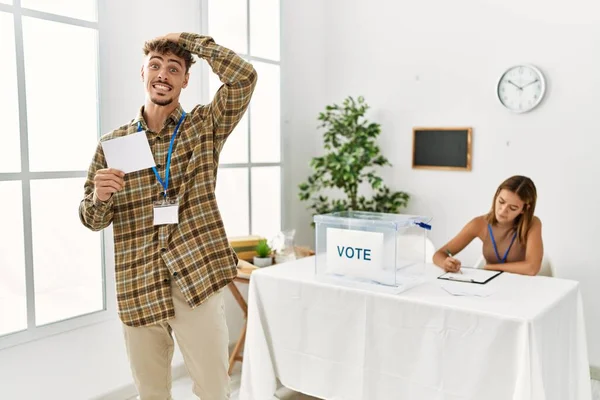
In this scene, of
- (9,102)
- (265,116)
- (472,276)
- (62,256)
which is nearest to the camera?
(9,102)

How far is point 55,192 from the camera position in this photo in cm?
278

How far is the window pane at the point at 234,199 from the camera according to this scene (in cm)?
376

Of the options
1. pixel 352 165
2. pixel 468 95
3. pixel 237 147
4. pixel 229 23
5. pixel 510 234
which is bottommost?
pixel 510 234

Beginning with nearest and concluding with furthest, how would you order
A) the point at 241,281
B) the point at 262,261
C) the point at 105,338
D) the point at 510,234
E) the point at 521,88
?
the point at 105,338 < the point at 510,234 < the point at 241,281 < the point at 262,261 < the point at 521,88

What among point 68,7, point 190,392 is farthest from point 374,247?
point 68,7

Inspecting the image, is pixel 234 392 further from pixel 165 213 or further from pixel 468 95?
pixel 468 95

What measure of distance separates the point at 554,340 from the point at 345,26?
9.62 feet

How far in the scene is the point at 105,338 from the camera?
301cm

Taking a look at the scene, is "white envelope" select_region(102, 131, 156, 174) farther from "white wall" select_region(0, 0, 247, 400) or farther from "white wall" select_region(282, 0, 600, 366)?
"white wall" select_region(282, 0, 600, 366)

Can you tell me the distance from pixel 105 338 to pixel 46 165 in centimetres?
93

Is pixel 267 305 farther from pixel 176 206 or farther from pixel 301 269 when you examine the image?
pixel 176 206

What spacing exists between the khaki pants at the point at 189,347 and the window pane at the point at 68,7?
58.5 inches

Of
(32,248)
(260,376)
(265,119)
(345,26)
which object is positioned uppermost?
(345,26)

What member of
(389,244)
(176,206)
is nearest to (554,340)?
(389,244)
